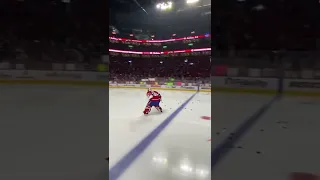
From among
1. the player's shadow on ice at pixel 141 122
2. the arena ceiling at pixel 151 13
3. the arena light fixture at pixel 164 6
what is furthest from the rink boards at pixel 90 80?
the arena light fixture at pixel 164 6

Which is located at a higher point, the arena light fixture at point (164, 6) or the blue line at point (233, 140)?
the arena light fixture at point (164, 6)

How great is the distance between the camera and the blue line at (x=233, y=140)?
1.44 m

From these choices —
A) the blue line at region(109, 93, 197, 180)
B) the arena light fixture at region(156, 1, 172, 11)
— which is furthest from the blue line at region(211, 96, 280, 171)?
the arena light fixture at region(156, 1, 172, 11)

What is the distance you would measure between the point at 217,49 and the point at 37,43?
0.89m

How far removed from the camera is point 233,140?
1754mm

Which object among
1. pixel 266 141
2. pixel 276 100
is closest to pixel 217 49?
pixel 266 141

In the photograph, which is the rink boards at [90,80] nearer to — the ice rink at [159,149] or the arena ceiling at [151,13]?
the ice rink at [159,149]

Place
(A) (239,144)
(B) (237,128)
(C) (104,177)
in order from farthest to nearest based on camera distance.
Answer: (B) (237,128) → (A) (239,144) → (C) (104,177)

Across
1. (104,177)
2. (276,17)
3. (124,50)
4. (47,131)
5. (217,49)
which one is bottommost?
(104,177)

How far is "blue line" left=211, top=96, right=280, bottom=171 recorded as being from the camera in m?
1.44

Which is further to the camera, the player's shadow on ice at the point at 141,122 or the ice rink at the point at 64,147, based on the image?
the player's shadow on ice at the point at 141,122

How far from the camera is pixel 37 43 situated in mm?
989

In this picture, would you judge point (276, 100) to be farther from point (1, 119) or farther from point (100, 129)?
point (1, 119)

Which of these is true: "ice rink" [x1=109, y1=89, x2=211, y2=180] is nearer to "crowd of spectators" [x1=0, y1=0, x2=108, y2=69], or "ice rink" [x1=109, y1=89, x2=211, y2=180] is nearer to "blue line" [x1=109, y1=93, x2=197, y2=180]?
"blue line" [x1=109, y1=93, x2=197, y2=180]
